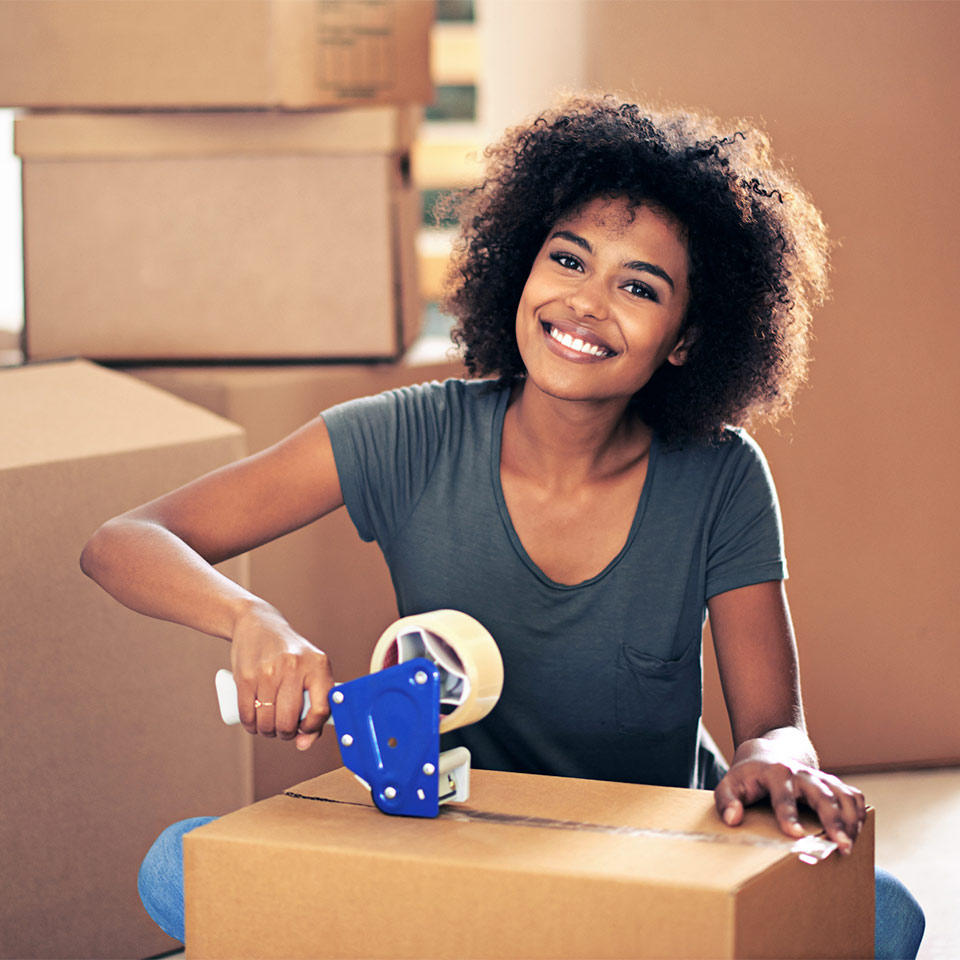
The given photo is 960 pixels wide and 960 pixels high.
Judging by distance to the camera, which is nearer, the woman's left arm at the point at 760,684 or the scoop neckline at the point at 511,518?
the woman's left arm at the point at 760,684

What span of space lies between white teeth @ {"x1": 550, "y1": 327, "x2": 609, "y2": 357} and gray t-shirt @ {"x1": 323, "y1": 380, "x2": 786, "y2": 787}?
12 centimetres

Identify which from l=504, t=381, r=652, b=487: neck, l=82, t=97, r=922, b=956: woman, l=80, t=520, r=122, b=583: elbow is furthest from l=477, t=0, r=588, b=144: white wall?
l=80, t=520, r=122, b=583: elbow

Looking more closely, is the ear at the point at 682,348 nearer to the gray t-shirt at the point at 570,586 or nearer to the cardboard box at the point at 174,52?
the gray t-shirt at the point at 570,586

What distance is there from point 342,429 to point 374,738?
0.44 metres

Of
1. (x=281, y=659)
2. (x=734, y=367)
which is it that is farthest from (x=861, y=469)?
(x=281, y=659)

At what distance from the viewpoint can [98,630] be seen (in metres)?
1.27

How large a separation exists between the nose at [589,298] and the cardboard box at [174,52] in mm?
575

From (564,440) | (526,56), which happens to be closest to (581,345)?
(564,440)

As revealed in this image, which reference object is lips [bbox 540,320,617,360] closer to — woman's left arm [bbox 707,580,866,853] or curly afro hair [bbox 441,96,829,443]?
curly afro hair [bbox 441,96,829,443]

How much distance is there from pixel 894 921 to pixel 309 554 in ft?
2.90

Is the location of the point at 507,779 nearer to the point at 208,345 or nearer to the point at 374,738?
the point at 374,738

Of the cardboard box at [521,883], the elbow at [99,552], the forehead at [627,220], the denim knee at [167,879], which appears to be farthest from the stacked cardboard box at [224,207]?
the cardboard box at [521,883]

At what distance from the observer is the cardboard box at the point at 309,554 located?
1.53 metres

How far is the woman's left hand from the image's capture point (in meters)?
0.76
